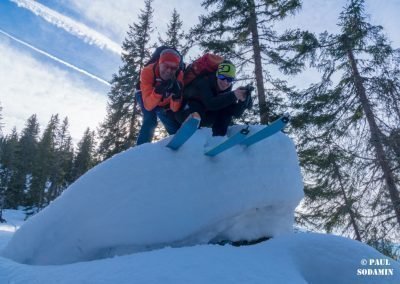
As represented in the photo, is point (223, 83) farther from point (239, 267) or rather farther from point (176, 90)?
point (239, 267)

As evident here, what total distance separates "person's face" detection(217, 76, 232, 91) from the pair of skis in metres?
0.90

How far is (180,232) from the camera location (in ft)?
12.3

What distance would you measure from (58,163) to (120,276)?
1685 inches

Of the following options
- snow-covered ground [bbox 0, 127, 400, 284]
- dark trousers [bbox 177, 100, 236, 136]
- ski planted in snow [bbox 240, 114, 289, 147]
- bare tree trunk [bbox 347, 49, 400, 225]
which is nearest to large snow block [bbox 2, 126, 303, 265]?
snow-covered ground [bbox 0, 127, 400, 284]

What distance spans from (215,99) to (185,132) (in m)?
0.81

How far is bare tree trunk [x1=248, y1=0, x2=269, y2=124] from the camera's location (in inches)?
422

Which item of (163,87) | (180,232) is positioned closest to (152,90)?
(163,87)

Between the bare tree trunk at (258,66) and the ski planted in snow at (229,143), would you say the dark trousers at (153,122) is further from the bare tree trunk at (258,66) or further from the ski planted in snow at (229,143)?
the bare tree trunk at (258,66)

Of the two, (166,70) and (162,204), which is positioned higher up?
(166,70)

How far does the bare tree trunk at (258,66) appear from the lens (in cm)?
1073

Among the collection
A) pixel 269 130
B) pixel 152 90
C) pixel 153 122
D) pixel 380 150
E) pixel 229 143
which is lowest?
pixel 229 143

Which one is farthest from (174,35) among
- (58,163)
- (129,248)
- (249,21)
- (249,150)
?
(58,163)

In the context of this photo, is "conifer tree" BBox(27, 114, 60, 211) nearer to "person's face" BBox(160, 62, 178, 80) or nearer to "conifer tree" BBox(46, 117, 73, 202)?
"conifer tree" BBox(46, 117, 73, 202)

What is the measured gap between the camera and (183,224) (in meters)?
3.81
